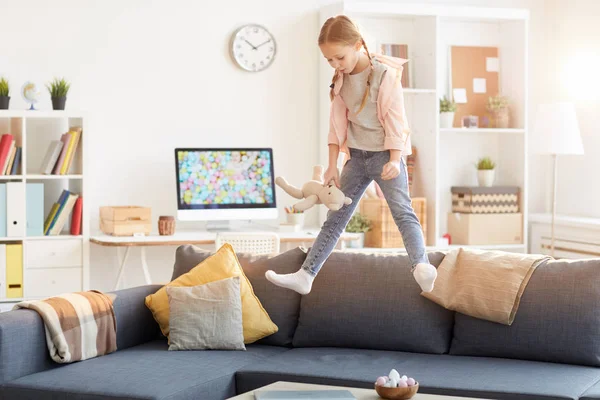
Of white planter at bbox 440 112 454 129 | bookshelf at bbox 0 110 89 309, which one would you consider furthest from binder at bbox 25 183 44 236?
white planter at bbox 440 112 454 129

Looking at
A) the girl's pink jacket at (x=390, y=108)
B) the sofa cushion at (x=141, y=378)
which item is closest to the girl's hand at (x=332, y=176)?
the girl's pink jacket at (x=390, y=108)

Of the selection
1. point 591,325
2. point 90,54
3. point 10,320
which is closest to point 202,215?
point 90,54

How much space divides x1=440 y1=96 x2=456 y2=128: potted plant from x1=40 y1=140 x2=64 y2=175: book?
2413 millimetres

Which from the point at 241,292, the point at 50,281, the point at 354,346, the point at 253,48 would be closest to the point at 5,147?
the point at 50,281

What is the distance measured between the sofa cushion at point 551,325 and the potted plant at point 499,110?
2438 mm

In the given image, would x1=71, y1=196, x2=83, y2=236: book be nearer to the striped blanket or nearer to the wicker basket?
the striped blanket

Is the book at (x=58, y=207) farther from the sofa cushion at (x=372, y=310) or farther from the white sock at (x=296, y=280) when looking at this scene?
the white sock at (x=296, y=280)

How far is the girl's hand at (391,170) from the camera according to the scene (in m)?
2.74

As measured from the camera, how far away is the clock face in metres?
5.72

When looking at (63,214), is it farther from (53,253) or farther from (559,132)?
(559,132)

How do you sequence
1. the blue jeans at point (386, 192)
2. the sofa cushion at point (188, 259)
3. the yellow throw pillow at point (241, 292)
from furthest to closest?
the sofa cushion at point (188, 259)
the yellow throw pillow at point (241, 292)
the blue jeans at point (386, 192)

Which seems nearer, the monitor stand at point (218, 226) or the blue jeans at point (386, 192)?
the blue jeans at point (386, 192)

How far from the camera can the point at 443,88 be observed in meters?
6.09

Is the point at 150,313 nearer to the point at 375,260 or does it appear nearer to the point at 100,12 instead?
the point at 375,260
